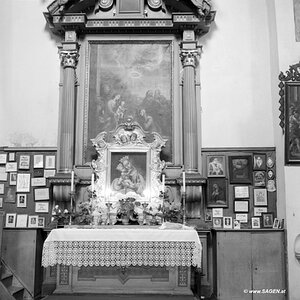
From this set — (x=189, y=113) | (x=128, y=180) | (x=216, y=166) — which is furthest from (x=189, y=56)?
(x=128, y=180)

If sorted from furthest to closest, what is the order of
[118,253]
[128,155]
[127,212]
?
[128,155]
[127,212]
[118,253]

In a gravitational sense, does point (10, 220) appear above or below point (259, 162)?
below

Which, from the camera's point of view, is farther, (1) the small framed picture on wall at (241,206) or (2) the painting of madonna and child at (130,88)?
(2) the painting of madonna and child at (130,88)

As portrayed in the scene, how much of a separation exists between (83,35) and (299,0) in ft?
11.2

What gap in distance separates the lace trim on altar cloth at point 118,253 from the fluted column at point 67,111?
5.57 feet

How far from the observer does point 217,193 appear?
7.27 meters

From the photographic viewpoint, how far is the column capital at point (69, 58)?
751 cm

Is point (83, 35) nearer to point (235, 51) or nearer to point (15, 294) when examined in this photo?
point (235, 51)

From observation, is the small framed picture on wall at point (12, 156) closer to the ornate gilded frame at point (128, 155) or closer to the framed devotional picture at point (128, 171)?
the ornate gilded frame at point (128, 155)

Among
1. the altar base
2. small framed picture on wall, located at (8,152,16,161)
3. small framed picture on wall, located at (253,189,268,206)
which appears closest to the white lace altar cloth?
the altar base

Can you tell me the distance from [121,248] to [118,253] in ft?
0.24

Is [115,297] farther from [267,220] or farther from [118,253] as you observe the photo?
[267,220]

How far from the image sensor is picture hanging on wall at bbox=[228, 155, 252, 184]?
732cm

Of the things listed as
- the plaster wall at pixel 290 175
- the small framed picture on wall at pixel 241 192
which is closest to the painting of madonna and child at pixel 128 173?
the small framed picture on wall at pixel 241 192
